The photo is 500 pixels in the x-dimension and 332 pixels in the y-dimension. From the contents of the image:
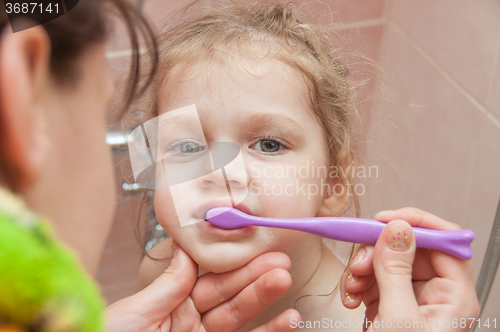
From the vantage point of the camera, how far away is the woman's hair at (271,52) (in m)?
0.61

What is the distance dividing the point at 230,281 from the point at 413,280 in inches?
9.6

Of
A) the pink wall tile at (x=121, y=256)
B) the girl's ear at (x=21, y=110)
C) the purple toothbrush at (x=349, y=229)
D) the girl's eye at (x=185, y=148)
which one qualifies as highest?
the girl's ear at (x=21, y=110)

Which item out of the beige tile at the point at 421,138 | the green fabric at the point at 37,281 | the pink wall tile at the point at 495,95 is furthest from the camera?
the beige tile at the point at 421,138

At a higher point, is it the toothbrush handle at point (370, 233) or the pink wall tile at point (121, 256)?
the toothbrush handle at point (370, 233)

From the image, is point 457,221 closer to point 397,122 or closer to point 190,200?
point 397,122

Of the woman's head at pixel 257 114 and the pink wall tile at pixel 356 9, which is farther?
the pink wall tile at pixel 356 9

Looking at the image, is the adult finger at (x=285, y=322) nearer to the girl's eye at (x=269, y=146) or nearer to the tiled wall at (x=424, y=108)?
the girl's eye at (x=269, y=146)

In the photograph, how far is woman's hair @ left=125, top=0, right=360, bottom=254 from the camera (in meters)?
0.61

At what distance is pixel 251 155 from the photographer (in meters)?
0.57

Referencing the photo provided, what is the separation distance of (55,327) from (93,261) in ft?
A: 0.34

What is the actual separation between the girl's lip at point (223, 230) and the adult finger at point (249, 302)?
0.06m

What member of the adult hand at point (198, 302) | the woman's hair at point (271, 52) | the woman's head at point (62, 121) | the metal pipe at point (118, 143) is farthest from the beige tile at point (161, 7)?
the woman's head at point (62, 121)

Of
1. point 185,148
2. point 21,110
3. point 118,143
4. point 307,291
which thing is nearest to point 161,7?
point 118,143

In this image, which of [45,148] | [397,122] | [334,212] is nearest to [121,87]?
[334,212]
